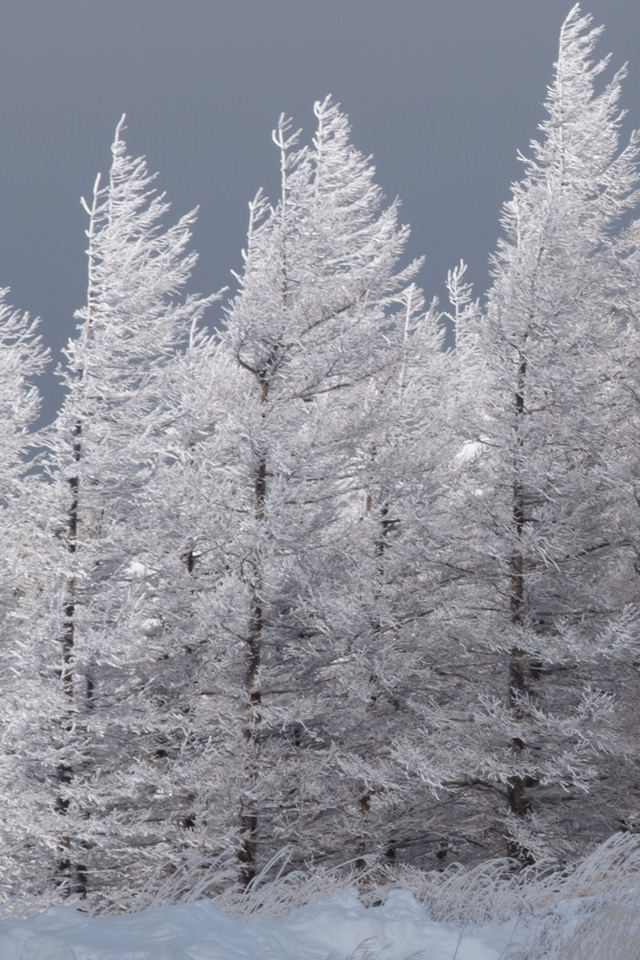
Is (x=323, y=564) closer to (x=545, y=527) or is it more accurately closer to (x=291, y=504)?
(x=291, y=504)

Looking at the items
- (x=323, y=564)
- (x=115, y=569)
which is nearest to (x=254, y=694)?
(x=323, y=564)

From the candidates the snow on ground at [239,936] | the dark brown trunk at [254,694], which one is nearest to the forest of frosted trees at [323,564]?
the dark brown trunk at [254,694]

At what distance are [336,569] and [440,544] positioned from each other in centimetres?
166

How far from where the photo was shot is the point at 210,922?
143 inches

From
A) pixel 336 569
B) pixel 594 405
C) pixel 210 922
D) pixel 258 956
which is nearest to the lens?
pixel 258 956

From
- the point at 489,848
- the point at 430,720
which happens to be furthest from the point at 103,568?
the point at 489,848

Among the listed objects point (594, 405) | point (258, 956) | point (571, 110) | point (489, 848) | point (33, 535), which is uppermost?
point (571, 110)

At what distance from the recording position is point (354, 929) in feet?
12.2

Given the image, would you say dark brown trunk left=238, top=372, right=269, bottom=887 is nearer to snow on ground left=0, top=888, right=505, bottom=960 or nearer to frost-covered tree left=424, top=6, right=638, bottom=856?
frost-covered tree left=424, top=6, right=638, bottom=856

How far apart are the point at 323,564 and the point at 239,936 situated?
29.1 ft

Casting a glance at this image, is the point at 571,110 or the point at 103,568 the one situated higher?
the point at 571,110

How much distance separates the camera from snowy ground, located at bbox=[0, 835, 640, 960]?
3160mm

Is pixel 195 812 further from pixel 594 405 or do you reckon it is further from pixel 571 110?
→ pixel 571 110

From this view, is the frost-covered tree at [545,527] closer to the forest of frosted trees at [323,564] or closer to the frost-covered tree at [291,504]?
the forest of frosted trees at [323,564]
